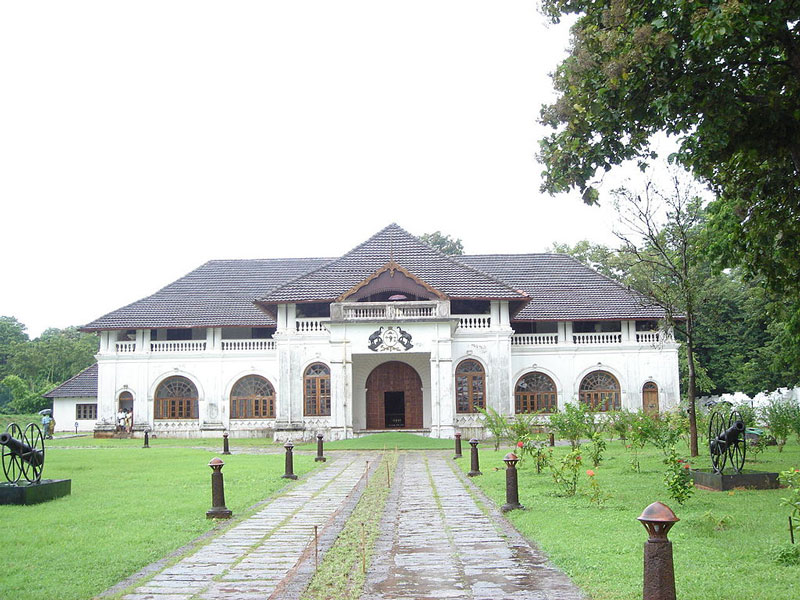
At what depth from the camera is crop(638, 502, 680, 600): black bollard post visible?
4883 millimetres

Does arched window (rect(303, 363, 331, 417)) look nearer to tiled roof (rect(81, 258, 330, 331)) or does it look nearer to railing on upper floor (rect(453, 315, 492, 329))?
tiled roof (rect(81, 258, 330, 331))

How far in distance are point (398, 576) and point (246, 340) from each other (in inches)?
978

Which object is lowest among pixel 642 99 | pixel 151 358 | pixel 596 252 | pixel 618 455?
pixel 618 455

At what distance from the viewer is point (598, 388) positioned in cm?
3042

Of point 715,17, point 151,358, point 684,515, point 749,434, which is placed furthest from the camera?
point 151,358

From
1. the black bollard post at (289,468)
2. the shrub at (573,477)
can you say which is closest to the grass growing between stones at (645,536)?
the shrub at (573,477)

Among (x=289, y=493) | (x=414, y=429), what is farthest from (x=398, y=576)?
(x=414, y=429)

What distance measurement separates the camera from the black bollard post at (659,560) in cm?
488

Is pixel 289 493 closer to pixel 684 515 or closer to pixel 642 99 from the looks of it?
pixel 684 515

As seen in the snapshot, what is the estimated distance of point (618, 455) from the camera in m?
18.5

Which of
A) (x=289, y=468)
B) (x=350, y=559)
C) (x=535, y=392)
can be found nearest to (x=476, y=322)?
(x=535, y=392)

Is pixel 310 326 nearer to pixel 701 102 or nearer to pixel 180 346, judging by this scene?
pixel 180 346

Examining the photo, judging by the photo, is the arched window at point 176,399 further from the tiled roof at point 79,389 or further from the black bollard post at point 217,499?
the black bollard post at point 217,499

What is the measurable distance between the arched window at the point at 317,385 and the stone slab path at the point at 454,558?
16598 mm
